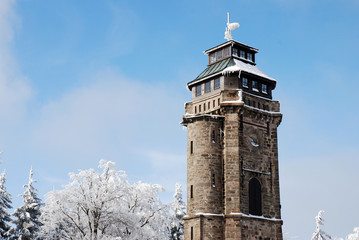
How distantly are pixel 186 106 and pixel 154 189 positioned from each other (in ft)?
25.9

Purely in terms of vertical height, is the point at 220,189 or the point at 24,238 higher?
the point at 220,189

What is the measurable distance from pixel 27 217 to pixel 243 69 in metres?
23.7

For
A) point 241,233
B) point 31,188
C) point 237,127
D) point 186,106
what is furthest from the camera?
point 31,188

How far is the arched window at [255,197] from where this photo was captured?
41.9m

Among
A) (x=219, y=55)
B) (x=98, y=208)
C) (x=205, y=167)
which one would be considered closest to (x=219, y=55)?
(x=219, y=55)

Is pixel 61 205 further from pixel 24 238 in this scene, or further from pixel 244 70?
pixel 244 70

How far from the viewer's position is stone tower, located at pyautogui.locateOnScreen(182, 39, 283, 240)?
40.9 m

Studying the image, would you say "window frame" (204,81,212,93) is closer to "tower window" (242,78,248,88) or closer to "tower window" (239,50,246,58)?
"tower window" (242,78,248,88)

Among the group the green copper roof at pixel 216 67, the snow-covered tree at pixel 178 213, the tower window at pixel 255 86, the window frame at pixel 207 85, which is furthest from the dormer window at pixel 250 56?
the snow-covered tree at pixel 178 213

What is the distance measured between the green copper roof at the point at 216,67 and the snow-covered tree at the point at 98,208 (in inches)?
459

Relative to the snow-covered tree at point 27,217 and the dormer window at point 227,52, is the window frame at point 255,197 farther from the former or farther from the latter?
the snow-covered tree at point 27,217

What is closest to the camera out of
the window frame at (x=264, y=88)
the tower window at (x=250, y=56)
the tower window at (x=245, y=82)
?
the tower window at (x=245, y=82)

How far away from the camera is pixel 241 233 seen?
40094mm

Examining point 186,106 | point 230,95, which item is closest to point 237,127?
point 230,95
